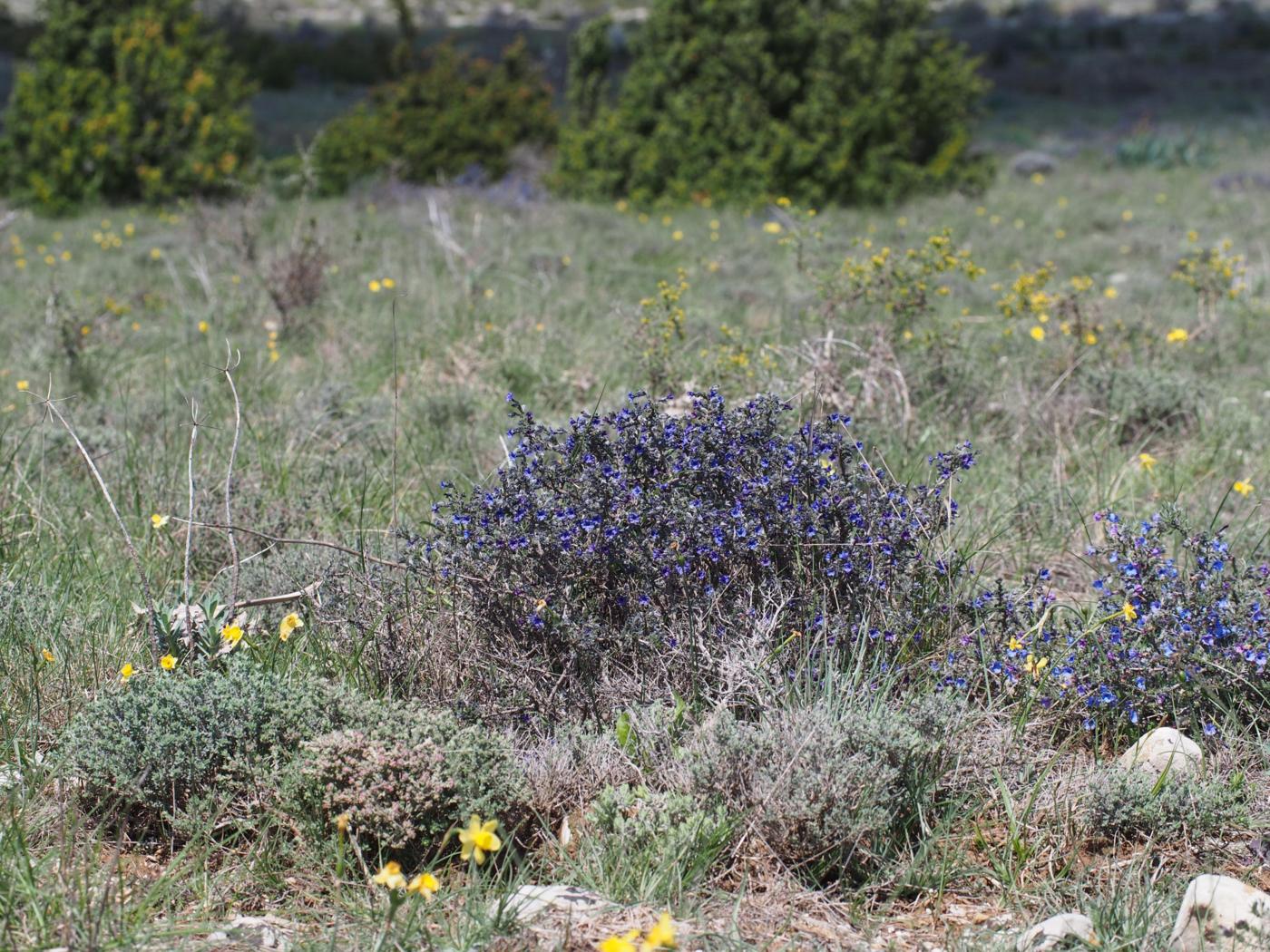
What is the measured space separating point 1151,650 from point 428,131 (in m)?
9.68

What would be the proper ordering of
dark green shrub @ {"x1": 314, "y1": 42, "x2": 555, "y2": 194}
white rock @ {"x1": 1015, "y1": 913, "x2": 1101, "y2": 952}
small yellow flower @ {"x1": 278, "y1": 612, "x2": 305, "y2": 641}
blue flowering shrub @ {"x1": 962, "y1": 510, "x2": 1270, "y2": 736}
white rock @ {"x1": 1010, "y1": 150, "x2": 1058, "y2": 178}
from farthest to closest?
white rock @ {"x1": 1010, "y1": 150, "x2": 1058, "y2": 178} → dark green shrub @ {"x1": 314, "y1": 42, "x2": 555, "y2": 194} → small yellow flower @ {"x1": 278, "y1": 612, "x2": 305, "y2": 641} → blue flowering shrub @ {"x1": 962, "y1": 510, "x2": 1270, "y2": 736} → white rock @ {"x1": 1015, "y1": 913, "x2": 1101, "y2": 952}

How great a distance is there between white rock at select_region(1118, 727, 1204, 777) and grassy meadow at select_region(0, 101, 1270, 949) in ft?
0.25

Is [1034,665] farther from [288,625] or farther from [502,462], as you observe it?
[288,625]

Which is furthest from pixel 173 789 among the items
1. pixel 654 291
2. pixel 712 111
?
pixel 712 111

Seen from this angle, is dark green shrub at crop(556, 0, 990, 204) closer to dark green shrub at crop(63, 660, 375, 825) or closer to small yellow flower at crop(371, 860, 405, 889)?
dark green shrub at crop(63, 660, 375, 825)

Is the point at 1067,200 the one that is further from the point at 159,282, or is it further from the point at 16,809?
the point at 16,809

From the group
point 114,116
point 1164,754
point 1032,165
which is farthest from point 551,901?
point 1032,165

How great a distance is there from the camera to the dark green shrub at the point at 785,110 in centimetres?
970

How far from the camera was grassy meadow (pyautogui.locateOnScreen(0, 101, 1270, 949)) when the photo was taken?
218 centimetres

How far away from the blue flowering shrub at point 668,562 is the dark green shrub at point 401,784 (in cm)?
37

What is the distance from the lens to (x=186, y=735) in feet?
7.84

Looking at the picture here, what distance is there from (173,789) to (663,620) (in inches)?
43.7

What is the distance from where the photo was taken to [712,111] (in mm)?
9984

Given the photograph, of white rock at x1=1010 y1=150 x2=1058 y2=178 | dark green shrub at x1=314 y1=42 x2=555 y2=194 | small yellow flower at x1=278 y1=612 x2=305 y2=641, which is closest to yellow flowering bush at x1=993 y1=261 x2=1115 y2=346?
small yellow flower at x1=278 y1=612 x2=305 y2=641
